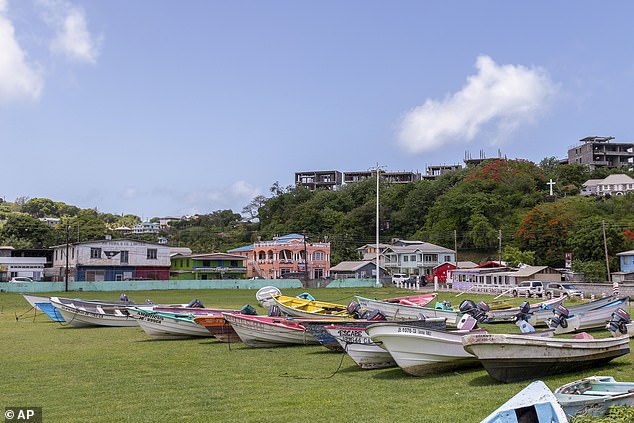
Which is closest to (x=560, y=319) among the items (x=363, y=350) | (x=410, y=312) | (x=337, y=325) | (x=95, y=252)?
(x=410, y=312)

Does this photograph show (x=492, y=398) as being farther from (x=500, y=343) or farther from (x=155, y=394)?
(x=155, y=394)

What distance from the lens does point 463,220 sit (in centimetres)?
9075

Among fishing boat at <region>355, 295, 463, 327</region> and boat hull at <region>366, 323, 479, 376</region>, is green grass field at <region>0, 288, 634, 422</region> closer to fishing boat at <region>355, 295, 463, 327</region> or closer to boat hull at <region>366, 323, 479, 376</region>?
boat hull at <region>366, 323, 479, 376</region>

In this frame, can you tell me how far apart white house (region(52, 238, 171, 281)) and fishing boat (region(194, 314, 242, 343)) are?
5599 cm

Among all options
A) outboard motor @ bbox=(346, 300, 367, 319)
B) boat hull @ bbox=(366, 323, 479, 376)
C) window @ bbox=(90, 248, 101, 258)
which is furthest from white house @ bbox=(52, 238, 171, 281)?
boat hull @ bbox=(366, 323, 479, 376)

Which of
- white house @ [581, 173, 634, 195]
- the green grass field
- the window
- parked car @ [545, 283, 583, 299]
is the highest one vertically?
white house @ [581, 173, 634, 195]

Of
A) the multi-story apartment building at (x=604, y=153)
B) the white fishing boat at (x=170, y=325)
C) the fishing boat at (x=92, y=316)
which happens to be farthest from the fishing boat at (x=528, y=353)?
the multi-story apartment building at (x=604, y=153)

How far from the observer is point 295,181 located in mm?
169000

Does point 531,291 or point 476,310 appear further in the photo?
point 531,291

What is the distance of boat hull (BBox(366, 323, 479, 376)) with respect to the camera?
42.2 ft

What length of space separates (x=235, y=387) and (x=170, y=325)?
33.2ft

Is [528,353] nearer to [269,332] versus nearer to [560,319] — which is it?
[560,319]

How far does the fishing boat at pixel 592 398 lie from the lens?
7.76 meters

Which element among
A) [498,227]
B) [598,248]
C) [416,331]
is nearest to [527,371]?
[416,331]
